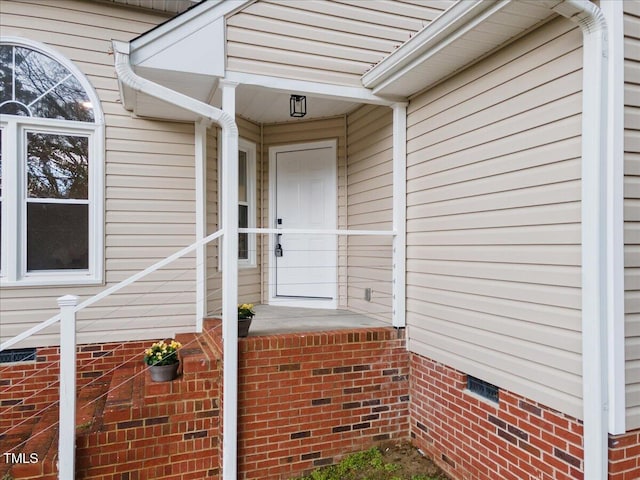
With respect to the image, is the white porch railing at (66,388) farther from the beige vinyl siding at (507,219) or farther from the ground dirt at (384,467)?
the beige vinyl siding at (507,219)

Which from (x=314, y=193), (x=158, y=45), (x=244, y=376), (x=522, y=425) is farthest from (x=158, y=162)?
(x=522, y=425)

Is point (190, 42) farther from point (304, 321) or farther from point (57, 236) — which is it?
point (304, 321)

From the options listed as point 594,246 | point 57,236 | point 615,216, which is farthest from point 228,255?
point 615,216

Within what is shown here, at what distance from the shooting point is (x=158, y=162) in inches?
166

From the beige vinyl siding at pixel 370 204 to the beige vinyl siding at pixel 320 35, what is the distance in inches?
26.6

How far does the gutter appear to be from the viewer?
6.87ft

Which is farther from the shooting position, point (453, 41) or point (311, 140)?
point (311, 140)

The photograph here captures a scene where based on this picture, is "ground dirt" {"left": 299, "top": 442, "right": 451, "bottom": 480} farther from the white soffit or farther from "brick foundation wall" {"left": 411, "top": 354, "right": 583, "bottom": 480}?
the white soffit

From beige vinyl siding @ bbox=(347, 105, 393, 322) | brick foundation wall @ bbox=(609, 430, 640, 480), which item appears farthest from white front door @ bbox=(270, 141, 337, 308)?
brick foundation wall @ bbox=(609, 430, 640, 480)

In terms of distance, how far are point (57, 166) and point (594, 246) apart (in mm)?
4382

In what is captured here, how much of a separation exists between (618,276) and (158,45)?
3252 mm

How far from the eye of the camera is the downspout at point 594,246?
2094 mm

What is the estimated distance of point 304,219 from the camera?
203 inches

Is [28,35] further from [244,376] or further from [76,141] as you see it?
[244,376]
